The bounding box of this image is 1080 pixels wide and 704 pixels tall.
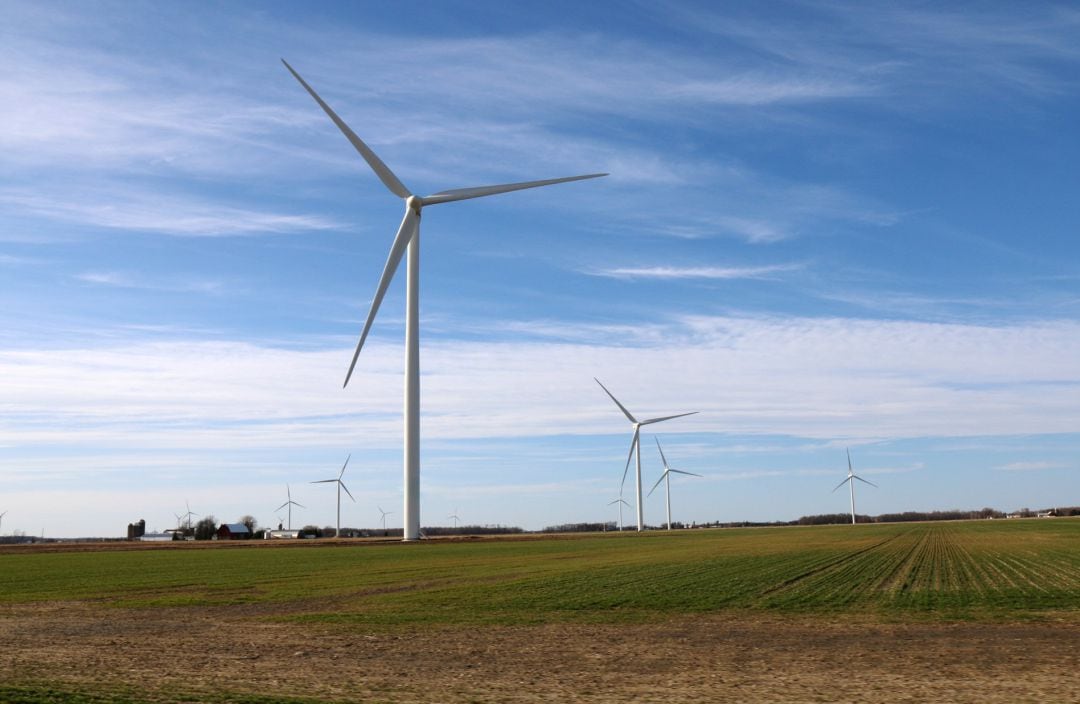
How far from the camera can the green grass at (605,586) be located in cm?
2939

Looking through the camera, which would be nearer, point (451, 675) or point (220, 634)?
point (451, 675)

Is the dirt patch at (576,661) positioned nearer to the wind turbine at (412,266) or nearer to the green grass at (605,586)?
the green grass at (605,586)

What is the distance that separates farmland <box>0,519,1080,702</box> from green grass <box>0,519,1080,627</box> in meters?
0.17

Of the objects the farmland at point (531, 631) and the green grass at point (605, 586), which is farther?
the green grass at point (605, 586)

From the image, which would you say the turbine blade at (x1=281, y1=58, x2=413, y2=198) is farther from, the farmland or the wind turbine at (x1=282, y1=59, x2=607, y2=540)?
the farmland

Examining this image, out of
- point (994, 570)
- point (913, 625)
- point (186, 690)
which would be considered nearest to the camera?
point (186, 690)

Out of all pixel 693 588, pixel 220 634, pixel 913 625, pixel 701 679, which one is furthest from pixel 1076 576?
pixel 220 634

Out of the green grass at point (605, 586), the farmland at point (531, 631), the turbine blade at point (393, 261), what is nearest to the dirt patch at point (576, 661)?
the farmland at point (531, 631)

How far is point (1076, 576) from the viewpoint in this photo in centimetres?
3791

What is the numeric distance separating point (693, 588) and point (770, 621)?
10912 millimetres

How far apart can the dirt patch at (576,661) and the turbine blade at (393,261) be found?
41416mm

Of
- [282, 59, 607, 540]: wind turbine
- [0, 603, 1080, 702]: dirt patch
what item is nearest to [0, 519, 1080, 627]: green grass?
[0, 603, 1080, 702]: dirt patch

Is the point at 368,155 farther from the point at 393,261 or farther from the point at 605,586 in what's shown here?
the point at 605,586

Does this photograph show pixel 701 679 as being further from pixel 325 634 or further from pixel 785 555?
pixel 785 555
